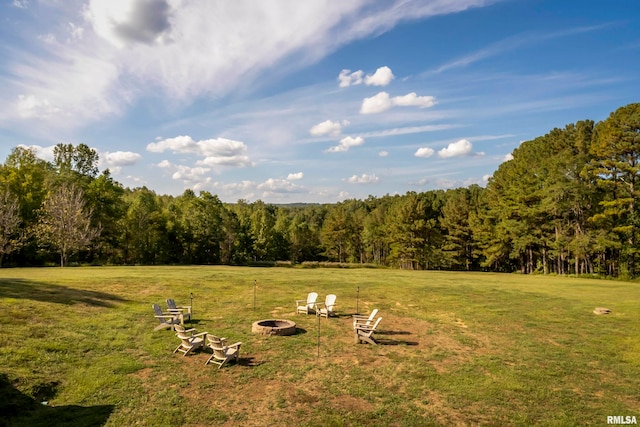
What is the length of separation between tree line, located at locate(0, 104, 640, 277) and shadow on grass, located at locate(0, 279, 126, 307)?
20601 millimetres

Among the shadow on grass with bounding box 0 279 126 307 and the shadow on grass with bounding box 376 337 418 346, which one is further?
the shadow on grass with bounding box 0 279 126 307

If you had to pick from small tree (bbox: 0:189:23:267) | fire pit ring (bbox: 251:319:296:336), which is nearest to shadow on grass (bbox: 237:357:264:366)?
fire pit ring (bbox: 251:319:296:336)

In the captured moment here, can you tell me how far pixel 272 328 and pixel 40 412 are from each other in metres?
7.75

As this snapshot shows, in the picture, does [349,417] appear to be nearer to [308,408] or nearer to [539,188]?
[308,408]

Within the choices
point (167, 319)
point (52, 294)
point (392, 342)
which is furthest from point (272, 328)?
point (52, 294)

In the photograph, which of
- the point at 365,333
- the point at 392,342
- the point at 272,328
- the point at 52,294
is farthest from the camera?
the point at 52,294

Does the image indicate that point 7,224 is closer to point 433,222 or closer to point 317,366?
point 317,366

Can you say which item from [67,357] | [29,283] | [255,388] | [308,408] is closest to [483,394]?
[308,408]

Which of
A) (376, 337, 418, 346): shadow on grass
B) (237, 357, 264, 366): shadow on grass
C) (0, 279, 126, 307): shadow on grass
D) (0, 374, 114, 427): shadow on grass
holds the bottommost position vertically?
(376, 337, 418, 346): shadow on grass

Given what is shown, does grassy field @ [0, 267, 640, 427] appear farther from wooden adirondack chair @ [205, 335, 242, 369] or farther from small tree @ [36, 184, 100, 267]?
small tree @ [36, 184, 100, 267]

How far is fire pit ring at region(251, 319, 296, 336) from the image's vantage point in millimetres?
14864

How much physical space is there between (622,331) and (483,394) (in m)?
10.1

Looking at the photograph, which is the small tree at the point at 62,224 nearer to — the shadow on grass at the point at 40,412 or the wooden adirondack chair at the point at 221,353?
the shadow on grass at the point at 40,412

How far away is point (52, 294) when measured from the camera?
18.2m
